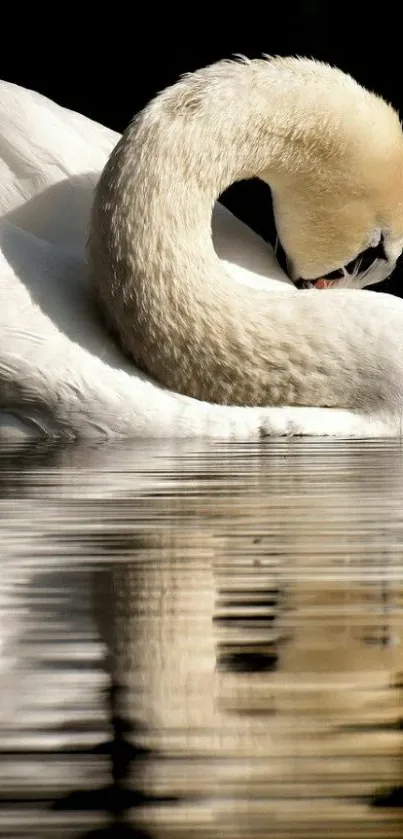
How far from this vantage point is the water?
1.02m

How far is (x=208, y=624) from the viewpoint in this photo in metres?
1.46

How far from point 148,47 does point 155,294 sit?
6.54 meters

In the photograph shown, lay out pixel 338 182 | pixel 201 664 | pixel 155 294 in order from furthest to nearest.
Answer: pixel 338 182, pixel 155 294, pixel 201 664

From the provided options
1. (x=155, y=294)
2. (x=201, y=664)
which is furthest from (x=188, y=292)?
(x=201, y=664)

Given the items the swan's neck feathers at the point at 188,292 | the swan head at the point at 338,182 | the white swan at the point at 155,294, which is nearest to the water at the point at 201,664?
the white swan at the point at 155,294

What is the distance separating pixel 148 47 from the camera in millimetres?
9688

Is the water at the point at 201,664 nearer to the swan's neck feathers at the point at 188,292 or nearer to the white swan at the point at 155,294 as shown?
the white swan at the point at 155,294

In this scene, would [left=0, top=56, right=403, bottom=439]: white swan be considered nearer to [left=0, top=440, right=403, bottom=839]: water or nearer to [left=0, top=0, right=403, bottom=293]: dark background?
[left=0, top=440, right=403, bottom=839]: water

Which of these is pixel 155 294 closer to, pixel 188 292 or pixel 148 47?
pixel 188 292

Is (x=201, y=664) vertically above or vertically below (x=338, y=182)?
below

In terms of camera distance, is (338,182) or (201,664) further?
(338,182)

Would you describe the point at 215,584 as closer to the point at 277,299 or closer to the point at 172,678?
the point at 172,678

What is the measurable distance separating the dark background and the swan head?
483cm

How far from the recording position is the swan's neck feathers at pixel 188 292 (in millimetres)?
3389
